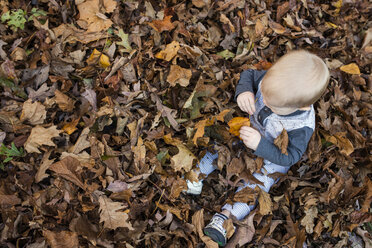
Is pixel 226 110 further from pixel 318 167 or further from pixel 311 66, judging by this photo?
pixel 318 167

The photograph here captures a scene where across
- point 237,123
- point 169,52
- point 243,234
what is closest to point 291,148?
point 237,123

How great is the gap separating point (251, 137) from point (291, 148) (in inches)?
12.5

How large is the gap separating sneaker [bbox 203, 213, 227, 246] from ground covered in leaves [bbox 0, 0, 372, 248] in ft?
0.19

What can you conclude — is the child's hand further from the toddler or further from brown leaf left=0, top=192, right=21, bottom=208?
brown leaf left=0, top=192, right=21, bottom=208

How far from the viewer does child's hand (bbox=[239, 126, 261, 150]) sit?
2180 mm

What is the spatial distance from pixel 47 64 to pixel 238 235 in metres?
2.09

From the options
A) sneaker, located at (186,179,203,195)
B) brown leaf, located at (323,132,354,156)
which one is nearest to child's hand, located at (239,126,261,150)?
sneaker, located at (186,179,203,195)

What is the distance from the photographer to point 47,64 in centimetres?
233

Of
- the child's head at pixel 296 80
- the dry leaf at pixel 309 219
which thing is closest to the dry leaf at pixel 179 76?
the child's head at pixel 296 80

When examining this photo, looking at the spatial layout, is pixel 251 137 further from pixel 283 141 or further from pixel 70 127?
pixel 70 127

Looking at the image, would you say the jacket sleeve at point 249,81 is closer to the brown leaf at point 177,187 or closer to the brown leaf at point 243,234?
the brown leaf at point 177,187

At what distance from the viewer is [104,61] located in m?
2.38

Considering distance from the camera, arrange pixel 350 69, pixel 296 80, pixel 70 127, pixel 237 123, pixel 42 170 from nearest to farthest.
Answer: pixel 296 80
pixel 42 170
pixel 70 127
pixel 237 123
pixel 350 69

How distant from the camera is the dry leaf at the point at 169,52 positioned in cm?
243
